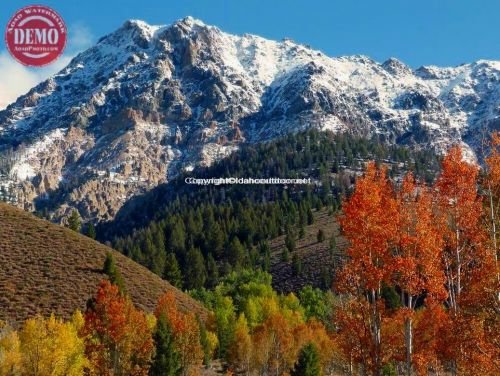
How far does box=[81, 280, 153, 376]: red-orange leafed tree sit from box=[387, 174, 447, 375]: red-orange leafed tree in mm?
27125

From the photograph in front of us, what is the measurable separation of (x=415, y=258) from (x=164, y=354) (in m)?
32.6

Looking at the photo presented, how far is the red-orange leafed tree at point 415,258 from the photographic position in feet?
82.6

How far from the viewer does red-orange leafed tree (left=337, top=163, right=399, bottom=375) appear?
25.3m

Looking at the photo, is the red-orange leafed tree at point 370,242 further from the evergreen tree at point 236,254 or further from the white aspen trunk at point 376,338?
the evergreen tree at point 236,254

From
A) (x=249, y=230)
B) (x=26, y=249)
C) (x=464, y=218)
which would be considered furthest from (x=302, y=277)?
(x=464, y=218)

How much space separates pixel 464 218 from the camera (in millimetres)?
28875

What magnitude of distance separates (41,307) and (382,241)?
6219 cm

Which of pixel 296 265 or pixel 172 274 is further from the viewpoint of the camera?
pixel 296 265

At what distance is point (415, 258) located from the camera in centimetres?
2592

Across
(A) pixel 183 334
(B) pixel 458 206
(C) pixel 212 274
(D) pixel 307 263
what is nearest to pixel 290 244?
(D) pixel 307 263

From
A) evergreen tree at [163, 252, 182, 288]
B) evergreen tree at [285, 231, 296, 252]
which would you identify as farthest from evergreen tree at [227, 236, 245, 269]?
evergreen tree at [163, 252, 182, 288]

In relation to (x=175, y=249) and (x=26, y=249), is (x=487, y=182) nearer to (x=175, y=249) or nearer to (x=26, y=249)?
(x=26, y=249)

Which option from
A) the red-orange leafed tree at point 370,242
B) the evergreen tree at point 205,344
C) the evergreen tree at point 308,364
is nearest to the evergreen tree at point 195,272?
the evergreen tree at point 205,344

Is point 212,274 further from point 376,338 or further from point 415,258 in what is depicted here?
point 376,338
